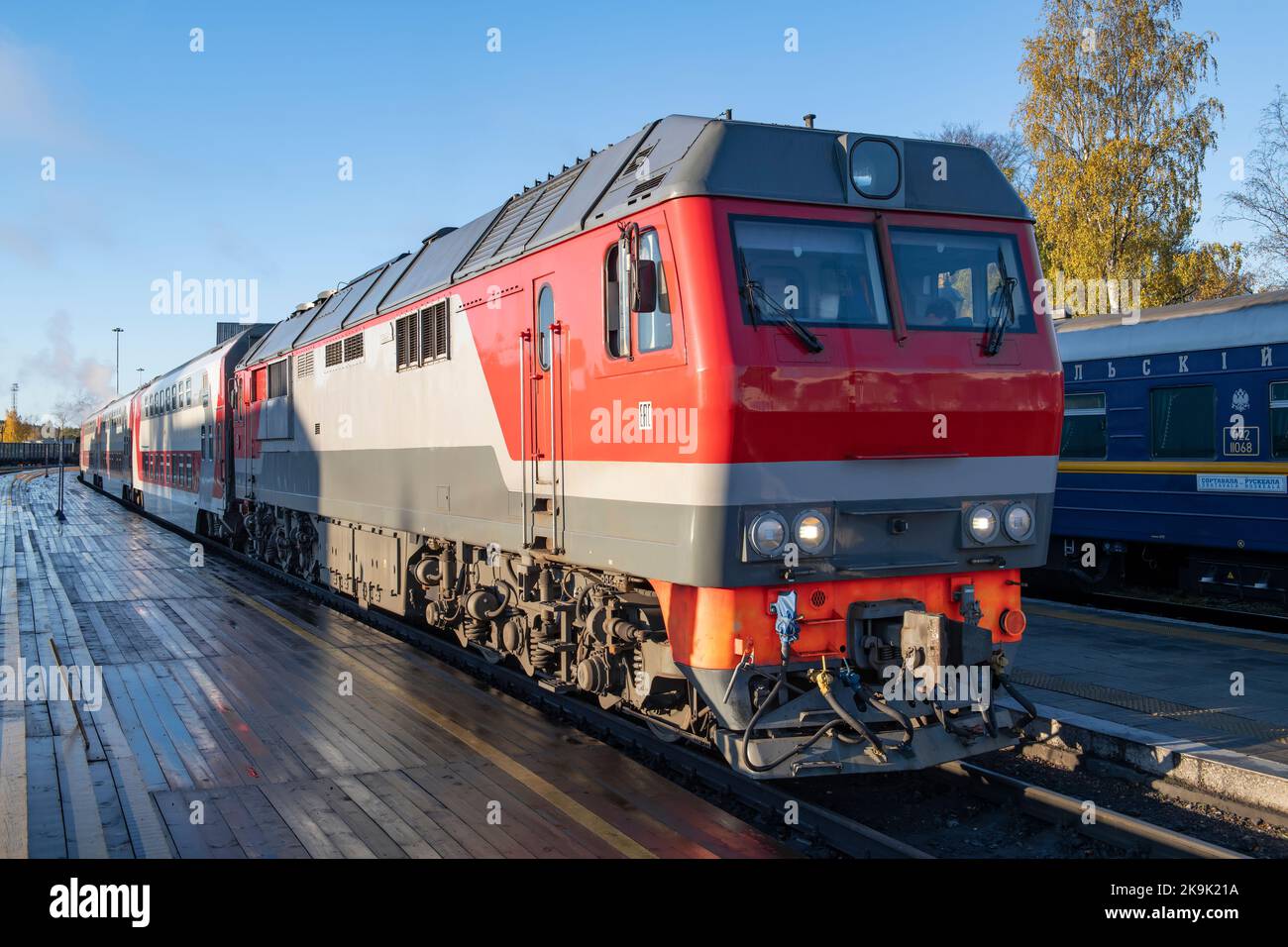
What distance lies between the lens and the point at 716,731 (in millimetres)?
5871

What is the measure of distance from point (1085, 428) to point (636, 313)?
9.89 metres

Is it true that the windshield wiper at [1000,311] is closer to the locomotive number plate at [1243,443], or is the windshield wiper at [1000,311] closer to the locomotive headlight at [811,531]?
the locomotive headlight at [811,531]

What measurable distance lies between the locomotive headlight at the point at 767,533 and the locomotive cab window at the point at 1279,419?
27.2 ft

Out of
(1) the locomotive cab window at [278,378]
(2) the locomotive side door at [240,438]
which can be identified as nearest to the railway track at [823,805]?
(1) the locomotive cab window at [278,378]

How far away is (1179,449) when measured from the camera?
495 inches

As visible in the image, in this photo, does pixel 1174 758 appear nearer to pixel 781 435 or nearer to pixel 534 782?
pixel 781 435

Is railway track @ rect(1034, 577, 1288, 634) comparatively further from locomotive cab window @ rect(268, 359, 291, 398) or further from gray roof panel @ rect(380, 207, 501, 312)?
locomotive cab window @ rect(268, 359, 291, 398)

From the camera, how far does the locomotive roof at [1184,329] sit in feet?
37.8

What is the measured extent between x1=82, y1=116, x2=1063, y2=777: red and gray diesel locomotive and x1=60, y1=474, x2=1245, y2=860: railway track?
0.26 metres

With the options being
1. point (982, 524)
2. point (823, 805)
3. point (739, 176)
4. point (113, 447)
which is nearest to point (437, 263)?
point (739, 176)

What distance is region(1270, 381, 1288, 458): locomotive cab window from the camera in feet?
36.8

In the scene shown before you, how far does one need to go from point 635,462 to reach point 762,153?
2007 millimetres

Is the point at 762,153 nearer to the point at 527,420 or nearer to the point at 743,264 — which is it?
the point at 743,264
